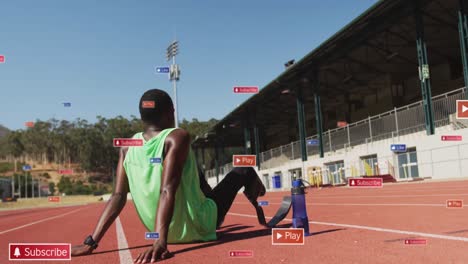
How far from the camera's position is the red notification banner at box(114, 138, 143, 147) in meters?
3.94

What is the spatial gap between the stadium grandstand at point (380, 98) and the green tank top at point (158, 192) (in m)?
16.4

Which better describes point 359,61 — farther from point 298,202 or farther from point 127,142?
point 127,142

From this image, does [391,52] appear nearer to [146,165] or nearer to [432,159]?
[432,159]

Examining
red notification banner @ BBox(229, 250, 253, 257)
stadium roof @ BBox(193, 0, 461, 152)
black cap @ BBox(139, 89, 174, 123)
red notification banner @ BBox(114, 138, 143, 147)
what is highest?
stadium roof @ BBox(193, 0, 461, 152)

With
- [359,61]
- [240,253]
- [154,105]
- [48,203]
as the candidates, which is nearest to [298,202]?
[240,253]

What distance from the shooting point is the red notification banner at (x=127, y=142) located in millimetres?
3941

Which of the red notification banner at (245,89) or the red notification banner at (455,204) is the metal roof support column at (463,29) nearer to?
the red notification banner at (455,204)

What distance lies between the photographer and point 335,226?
18.7 ft

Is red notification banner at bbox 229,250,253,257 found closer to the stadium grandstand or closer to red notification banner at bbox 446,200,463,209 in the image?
red notification banner at bbox 446,200,463,209

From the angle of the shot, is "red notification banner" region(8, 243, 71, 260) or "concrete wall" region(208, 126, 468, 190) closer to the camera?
"red notification banner" region(8, 243, 71, 260)

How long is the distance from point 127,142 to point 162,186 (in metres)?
0.67

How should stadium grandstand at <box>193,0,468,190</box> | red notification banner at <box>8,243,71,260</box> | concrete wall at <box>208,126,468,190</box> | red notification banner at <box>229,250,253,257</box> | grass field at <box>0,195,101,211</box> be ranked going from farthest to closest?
grass field at <box>0,195,101,211</box>
stadium grandstand at <box>193,0,468,190</box>
concrete wall at <box>208,126,468,190</box>
red notification banner at <box>8,243,71,260</box>
red notification banner at <box>229,250,253,257</box>

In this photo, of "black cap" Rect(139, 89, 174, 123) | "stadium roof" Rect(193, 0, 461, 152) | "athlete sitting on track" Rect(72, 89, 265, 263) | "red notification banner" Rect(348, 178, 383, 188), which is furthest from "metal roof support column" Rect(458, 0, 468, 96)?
"black cap" Rect(139, 89, 174, 123)

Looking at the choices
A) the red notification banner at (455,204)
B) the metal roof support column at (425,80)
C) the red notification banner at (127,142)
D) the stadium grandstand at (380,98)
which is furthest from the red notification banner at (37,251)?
the metal roof support column at (425,80)
